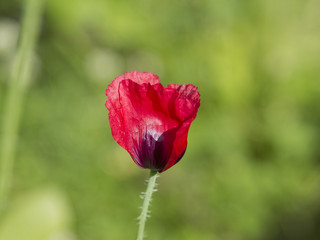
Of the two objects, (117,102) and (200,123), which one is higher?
(200,123)

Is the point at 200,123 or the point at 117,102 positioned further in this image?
the point at 200,123

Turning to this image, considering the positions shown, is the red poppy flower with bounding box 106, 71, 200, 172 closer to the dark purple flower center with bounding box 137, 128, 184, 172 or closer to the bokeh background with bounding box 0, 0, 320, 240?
the dark purple flower center with bounding box 137, 128, 184, 172

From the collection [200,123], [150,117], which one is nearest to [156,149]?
[150,117]

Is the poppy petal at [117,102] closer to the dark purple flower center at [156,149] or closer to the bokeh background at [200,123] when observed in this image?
the dark purple flower center at [156,149]

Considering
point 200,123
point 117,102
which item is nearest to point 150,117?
point 117,102

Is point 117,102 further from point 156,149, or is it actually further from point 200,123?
point 200,123

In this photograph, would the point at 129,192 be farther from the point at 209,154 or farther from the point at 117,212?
the point at 209,154

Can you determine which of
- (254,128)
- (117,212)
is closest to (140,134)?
(117,212)

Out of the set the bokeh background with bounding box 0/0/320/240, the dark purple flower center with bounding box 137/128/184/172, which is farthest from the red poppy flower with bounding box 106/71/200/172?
the bokeh background with bounding box 0/0/320/240
